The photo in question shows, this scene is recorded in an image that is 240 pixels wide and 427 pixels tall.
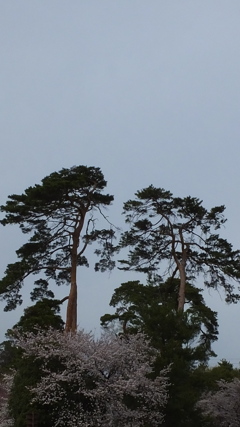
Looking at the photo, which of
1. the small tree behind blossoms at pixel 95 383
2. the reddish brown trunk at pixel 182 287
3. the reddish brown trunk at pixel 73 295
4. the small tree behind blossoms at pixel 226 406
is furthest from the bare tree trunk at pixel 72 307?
the small tree behind blossoms at pixel 95 383

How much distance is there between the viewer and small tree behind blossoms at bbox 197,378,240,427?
25.1 m

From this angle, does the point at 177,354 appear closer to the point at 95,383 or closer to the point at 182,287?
the point at 95,383

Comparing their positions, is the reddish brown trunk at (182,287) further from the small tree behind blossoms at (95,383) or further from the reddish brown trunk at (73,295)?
the small tree behind blossoms at (95,383)

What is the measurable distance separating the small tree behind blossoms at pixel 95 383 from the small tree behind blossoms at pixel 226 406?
502cm

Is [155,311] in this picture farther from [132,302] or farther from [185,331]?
[132,302]

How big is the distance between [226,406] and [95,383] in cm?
819

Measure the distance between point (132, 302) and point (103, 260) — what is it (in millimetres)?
4881

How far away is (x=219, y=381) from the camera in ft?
85.3

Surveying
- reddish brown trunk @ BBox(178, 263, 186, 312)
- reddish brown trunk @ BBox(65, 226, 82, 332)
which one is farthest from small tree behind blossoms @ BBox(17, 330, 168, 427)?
reddish brown trunk @ BBox(178, 263, 186, 312)

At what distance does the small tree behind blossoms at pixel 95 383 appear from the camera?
736 inches

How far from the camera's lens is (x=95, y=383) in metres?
19.2

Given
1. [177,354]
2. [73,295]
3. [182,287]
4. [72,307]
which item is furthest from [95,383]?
[182,287]

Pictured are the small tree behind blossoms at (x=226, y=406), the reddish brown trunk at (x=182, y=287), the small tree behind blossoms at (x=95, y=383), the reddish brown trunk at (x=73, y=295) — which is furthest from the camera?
the reddish brown trunk at (x=182, y=287)

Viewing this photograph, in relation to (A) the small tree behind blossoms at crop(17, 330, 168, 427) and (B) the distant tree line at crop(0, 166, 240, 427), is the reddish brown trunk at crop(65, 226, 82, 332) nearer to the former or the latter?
(B) the distant tree line at crop(0, 166, 240, 427)
